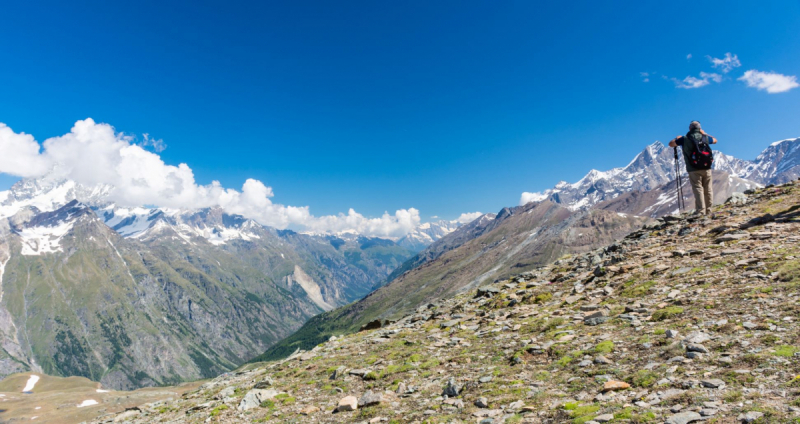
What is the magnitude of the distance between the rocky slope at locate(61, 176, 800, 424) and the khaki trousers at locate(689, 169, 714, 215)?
294 centimetres

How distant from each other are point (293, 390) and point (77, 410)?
655ft

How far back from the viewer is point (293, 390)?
1767 cm

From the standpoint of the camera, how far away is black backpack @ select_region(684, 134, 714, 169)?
26547 mm

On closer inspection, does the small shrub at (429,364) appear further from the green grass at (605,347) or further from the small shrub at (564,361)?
the green grass at (605,347)

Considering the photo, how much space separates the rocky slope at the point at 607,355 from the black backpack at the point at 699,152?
4.11 m

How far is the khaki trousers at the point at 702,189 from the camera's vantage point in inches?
1092

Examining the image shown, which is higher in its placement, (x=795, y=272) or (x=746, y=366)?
(x=795, y=272)

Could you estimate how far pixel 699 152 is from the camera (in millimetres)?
26484

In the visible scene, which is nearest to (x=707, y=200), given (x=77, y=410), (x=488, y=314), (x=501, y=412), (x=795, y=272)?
(x=795, y=272)

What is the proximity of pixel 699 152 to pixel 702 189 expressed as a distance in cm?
423

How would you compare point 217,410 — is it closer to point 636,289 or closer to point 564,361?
point 564,361

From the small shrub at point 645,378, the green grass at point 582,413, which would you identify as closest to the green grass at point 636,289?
the small shrub at point 645,378

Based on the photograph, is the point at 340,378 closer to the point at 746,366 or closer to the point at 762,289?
the point at 746,366

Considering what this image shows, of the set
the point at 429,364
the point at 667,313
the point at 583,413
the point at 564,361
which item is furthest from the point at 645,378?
the point at 429,364
